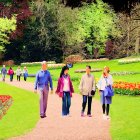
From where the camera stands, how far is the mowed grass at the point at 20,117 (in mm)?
14695

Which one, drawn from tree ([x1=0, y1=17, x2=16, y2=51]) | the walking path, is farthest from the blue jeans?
tree ([x1=0, y1=17, x2=16, y2=51])

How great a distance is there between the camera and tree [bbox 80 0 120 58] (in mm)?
65875

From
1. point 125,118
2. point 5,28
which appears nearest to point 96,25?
point 5,28

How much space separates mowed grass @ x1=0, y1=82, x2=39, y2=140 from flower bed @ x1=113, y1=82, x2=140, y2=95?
4553mm

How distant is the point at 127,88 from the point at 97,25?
131ft

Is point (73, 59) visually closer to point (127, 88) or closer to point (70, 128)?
point (127, 88)

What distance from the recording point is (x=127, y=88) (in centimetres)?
2678

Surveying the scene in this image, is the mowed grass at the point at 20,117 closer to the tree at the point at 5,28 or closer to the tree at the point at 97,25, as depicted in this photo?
the tree at the point at 5,28

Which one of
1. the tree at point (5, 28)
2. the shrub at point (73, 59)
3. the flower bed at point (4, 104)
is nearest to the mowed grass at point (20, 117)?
the flower bed at point (4, 104)

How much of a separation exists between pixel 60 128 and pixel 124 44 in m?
52.0

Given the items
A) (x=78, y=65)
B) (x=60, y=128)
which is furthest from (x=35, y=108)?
(x=78, y=65)

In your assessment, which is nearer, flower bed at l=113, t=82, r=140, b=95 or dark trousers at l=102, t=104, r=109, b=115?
dark trousers at l=102, t=104, r=109, b=115

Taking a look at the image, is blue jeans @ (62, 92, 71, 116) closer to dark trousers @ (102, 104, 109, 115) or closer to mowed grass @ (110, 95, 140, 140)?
dark trousers @ (102, 104, 109, 115)

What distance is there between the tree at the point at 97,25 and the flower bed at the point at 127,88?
3794 centimetres
